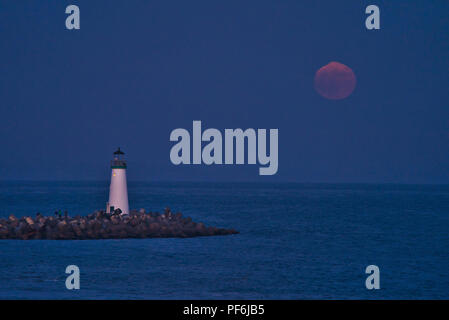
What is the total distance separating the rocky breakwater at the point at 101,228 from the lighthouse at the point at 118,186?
526 mm

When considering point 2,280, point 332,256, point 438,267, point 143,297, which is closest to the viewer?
point 143,297

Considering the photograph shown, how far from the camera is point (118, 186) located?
34.7 metres

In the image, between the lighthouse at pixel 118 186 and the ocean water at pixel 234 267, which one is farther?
the lighthouse at pixel 118 186

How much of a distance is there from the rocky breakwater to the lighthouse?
53 cm

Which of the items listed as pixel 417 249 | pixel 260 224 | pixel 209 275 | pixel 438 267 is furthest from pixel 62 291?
pixel 260 224

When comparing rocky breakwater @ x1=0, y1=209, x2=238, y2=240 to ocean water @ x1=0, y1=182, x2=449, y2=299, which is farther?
rocky breakwater @ x1=0, y1=209, x2=238, y2=240

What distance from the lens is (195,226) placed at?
36.8 m

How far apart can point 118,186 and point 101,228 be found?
2530 mm

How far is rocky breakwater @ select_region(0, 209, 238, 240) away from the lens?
33.3 metres

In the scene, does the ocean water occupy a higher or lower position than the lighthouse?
lower

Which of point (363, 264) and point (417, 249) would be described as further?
point (417, 249)

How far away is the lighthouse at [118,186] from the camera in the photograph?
3394 cm
